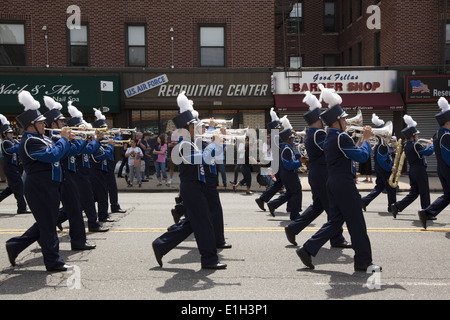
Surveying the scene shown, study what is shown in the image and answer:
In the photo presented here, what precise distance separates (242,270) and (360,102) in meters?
15.9

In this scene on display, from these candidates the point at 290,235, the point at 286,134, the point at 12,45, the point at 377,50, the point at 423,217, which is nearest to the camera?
the point at 290,235

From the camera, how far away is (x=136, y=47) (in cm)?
2102

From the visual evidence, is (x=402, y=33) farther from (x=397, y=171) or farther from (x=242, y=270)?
(x=242, y=270)

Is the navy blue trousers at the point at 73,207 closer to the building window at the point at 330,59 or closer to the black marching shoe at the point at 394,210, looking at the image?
the black marching shoe at the point at 394,210

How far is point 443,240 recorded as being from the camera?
8.02 m

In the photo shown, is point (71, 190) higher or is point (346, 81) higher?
point (346, 81)

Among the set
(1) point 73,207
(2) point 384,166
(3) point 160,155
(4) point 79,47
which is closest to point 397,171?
(2) point 384,166

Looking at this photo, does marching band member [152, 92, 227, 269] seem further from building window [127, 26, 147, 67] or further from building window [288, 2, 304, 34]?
building window [288, 2, 304, 34]

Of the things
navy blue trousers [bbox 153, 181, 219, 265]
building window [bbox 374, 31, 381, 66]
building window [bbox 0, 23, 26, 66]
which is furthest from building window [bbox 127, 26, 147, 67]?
navy blue trousers [bbox 153, 181, 219, 265]

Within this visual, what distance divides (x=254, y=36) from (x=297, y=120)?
13.6 ft
